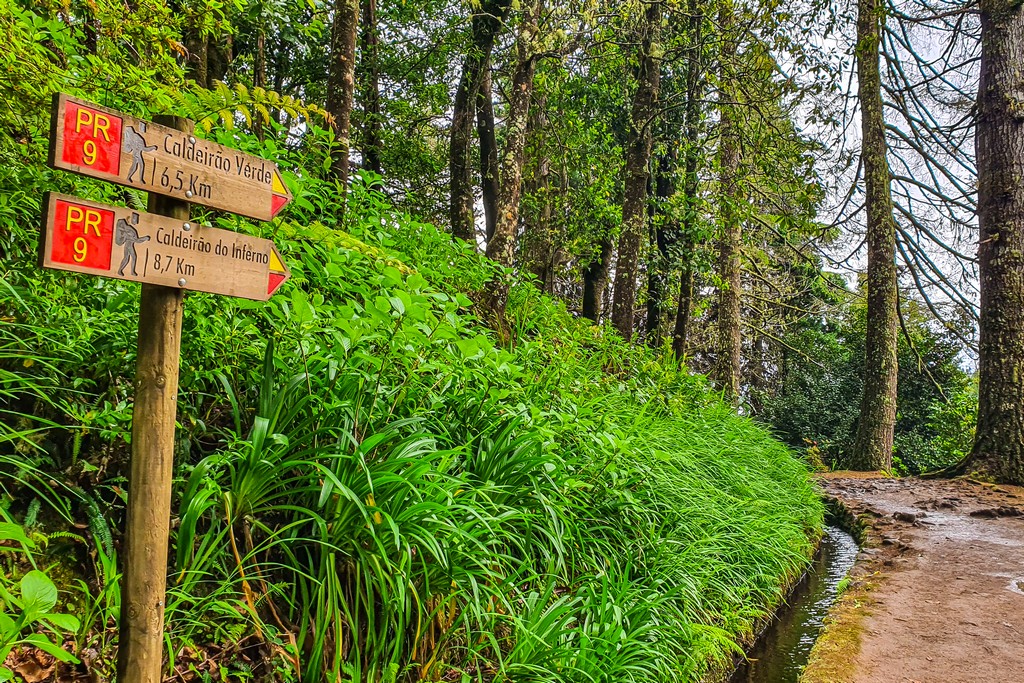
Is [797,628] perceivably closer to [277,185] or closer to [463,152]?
[277,185]

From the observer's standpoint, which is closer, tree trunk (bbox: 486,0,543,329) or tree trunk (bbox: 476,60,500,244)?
tree trunk (bbox: 486,0,543,329)

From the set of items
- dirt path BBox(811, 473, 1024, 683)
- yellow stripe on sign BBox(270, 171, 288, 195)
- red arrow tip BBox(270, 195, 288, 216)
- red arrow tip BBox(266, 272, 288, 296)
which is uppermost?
yellow stripe on sign BBox(270, 171, 288, 195)

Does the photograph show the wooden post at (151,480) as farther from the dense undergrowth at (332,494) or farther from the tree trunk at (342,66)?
the tree trunk at (342,66)

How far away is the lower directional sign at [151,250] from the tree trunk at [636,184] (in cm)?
720

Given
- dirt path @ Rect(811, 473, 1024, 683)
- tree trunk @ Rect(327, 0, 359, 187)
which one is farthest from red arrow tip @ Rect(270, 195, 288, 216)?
tree trunk @ Rect(327, 0, 359, 187)

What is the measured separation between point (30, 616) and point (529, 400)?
2.70 metres

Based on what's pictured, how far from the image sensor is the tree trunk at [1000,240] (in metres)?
8.30

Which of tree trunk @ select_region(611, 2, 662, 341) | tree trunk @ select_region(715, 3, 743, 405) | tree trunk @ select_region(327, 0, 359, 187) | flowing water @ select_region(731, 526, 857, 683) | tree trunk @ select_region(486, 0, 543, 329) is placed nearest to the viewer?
flowing water @ select_region(731, 526, 857, 683)

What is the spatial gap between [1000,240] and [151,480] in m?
10.4

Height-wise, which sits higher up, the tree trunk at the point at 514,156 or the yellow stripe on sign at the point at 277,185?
the tree trunk at the point at 514,156

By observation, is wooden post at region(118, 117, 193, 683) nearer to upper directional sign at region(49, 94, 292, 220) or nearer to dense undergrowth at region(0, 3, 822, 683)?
upper directional sign at region(49, 94, 292, 220)

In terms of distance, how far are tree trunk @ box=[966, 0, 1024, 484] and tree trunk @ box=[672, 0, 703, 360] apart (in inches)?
148

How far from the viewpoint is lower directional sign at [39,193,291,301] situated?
5.09 ft

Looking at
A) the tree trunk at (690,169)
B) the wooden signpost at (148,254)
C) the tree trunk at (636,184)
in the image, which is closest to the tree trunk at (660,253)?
the tree trunk at (690,169)
